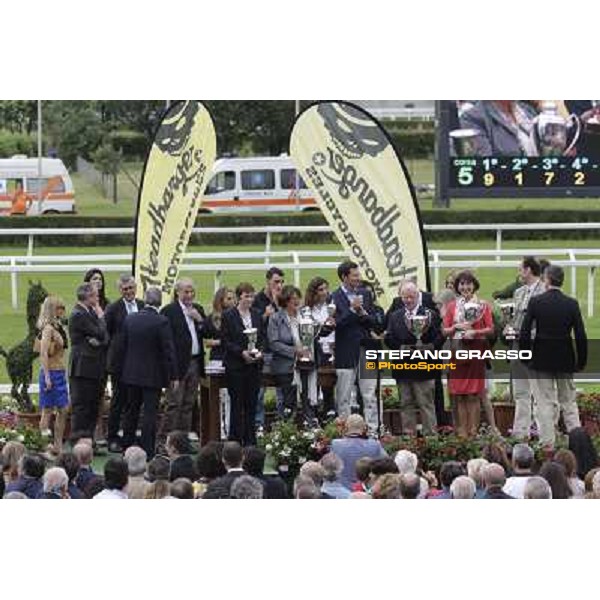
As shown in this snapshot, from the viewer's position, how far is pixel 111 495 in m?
11.5

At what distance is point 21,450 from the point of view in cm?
1233

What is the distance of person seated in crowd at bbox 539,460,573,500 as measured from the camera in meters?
11.5

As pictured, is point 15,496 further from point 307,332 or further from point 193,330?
point 307,332

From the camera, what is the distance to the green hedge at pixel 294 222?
21.1 m

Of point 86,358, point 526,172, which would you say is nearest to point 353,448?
point 86,358

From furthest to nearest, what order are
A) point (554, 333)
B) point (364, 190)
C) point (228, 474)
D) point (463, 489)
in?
point (364, 190)
point (554, 333)
point (228, 474)
point (463, 489)

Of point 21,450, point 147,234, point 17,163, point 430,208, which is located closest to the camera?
point 21,450

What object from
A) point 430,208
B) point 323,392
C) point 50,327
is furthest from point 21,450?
point 430,208

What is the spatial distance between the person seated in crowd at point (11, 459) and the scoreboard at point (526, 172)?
4.57 metres

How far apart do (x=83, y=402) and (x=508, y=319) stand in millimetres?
2895

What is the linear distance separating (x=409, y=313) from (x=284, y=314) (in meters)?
0.92

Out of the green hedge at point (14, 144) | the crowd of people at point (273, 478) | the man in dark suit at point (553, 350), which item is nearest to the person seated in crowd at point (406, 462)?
the crowd of people at point (273, 478)

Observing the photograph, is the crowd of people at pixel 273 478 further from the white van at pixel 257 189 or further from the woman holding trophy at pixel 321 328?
the white van at pixel 257 189
